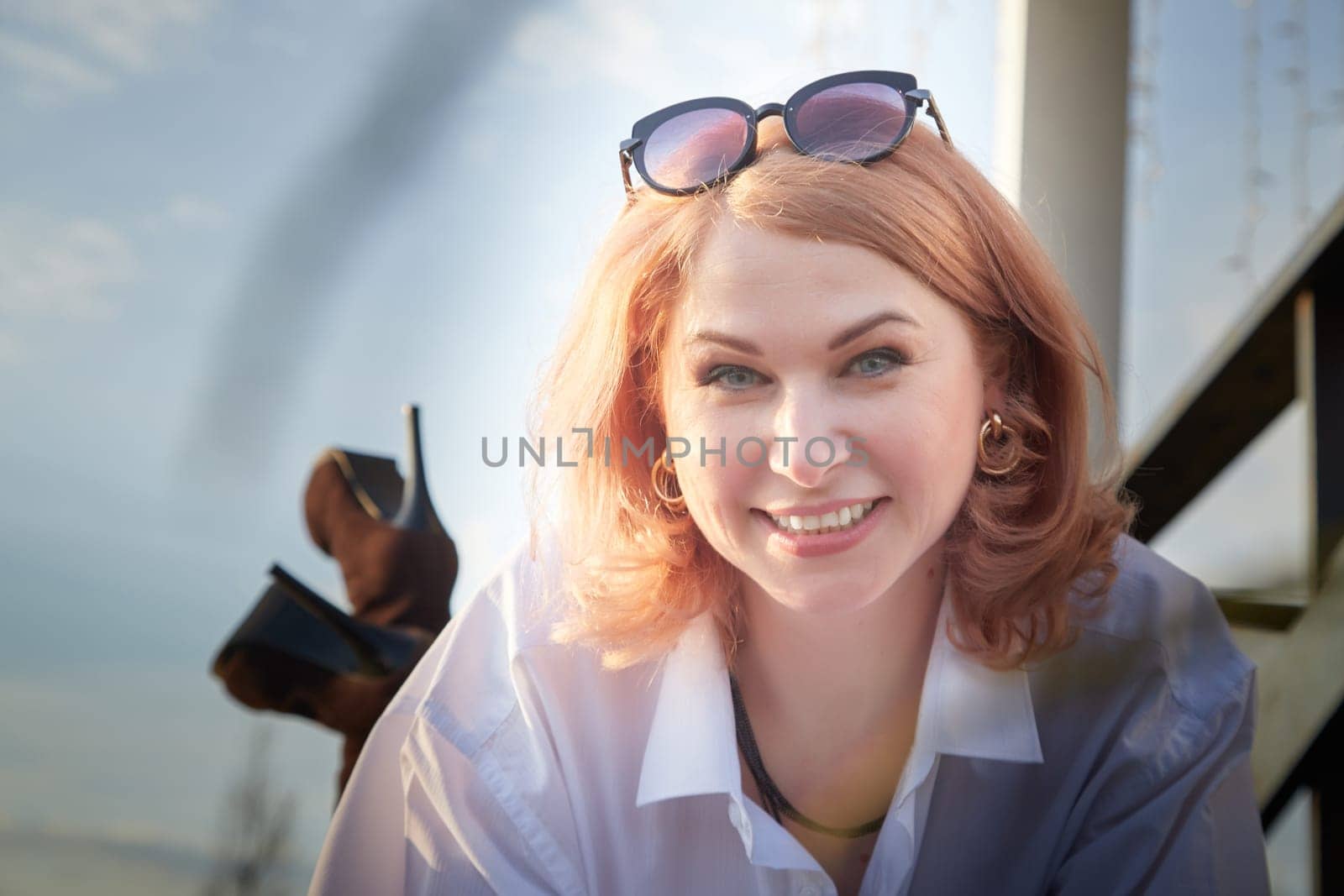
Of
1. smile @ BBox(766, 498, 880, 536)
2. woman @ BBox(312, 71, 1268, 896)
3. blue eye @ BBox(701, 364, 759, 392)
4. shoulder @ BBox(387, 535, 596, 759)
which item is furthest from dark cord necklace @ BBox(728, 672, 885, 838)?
blue eye @ BBox(701, 364, 759, 392)

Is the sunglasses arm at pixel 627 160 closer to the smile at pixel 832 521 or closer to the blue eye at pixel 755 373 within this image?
the blue eye at pixel 755 373

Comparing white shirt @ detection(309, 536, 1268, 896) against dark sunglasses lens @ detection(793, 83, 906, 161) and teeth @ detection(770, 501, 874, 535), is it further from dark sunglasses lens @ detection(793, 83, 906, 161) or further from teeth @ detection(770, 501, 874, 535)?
dark sunglasses lens @ detection(793, 83, 906, 161)

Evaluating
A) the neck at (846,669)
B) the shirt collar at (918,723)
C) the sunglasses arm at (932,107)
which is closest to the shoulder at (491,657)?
the shirt collar at (918,723)

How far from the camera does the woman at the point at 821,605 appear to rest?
3.83ft

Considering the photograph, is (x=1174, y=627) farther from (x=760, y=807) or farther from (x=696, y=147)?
(x=696, y=147)

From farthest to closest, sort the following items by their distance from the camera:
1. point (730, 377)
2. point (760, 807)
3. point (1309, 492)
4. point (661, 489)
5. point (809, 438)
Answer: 1. point (1309, 492)
2. point (661, 489)
3. point (760, 807)
4. point (730, 377)
5. point (809, 438)

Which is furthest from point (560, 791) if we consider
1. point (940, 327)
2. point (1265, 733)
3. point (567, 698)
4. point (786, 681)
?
point (1265, 733)

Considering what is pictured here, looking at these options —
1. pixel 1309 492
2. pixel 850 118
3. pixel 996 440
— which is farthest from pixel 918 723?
pixel 1309 492

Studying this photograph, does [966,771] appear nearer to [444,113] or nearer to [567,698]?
[567,698]

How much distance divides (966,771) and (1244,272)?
1.05m

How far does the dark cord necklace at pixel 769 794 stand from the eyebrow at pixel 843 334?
551 millimetres

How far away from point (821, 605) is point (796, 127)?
623 mm

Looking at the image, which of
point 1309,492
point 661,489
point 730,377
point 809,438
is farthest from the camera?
point 1309,492

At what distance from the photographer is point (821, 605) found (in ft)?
3.88
